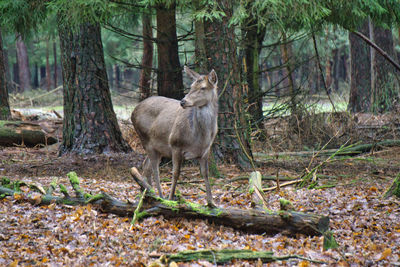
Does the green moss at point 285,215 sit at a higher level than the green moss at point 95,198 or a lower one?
lower

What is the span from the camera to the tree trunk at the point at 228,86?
28.9 ft

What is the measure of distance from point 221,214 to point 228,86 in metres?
3.79

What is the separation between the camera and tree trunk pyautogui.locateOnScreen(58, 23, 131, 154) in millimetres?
10328

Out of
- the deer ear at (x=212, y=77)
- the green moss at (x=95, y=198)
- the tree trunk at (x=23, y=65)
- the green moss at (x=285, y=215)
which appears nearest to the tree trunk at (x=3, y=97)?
the green moss at (x=95, y=198)

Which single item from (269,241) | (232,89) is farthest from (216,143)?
(269,241)

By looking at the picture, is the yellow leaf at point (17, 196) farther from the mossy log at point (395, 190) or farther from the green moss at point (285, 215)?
the mossy log at point (395, 190)

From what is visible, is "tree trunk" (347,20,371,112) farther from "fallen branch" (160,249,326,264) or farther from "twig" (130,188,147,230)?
"fallen branch" (160,249,326,264)

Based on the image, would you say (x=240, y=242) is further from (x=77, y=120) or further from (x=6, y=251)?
(x=77, y=120)

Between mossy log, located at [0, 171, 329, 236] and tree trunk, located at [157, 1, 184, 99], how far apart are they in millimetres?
4359

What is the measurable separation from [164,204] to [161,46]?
17.1 feet

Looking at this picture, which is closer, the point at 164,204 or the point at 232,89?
the point at 164,204

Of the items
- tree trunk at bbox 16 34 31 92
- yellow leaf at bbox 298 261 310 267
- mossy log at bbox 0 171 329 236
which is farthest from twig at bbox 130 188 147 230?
tree trunk at bbox 16 34 31 92

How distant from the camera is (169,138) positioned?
21.6ft

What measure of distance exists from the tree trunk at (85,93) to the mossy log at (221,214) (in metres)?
4.33
